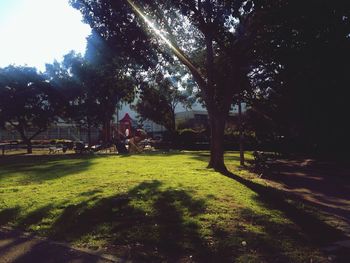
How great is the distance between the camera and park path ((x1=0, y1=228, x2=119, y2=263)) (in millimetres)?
5710

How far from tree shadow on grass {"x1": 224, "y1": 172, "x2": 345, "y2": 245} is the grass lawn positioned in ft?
0.06

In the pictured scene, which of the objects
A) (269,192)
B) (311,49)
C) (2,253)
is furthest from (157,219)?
(311,49)

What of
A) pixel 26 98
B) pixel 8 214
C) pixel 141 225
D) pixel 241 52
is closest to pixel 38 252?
pixel 141 225

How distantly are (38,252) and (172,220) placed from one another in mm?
2357

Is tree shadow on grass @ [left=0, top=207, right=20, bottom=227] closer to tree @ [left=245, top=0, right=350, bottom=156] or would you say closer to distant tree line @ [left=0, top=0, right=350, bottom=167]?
distant tree line @ [left=0, top=0, right=350, bottom=167]

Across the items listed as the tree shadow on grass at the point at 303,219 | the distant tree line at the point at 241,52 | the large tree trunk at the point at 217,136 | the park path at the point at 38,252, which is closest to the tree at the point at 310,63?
the distant tree line at the point at 241,52

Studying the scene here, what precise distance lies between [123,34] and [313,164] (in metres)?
11.7

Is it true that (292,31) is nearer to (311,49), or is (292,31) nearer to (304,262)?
(311,49)

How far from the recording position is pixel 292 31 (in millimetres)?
14828

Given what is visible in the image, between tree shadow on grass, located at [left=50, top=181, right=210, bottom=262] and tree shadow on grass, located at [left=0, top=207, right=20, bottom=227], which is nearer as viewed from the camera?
tree shadow on grass, located at [left=50, top=181, right=210, bottom=262]

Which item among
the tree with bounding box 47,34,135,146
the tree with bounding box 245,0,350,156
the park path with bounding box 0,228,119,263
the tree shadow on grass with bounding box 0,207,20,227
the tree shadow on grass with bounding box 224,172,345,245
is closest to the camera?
the park path with bounding box 0,228,119,263

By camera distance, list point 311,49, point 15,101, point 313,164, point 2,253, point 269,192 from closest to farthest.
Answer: point 2,253 < point 269,192 < point 311,49 < point 313,164 < point 15,101

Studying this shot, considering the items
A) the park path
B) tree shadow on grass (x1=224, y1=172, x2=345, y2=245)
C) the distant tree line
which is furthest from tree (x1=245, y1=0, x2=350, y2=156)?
the park path

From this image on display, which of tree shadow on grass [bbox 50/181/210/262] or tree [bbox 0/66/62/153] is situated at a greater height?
tree [bbox 0/66/62/153]
